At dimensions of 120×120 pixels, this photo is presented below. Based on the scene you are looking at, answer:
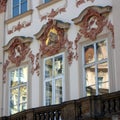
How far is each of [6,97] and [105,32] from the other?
5197 mm

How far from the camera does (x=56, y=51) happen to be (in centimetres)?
1689

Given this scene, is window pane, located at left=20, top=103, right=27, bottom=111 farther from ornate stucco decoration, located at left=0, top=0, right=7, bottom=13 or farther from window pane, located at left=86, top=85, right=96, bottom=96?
ornate stucco decoration, located at left=0, top=0, right=7, bottom=13

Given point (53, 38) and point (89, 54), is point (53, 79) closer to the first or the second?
point (53, 38)

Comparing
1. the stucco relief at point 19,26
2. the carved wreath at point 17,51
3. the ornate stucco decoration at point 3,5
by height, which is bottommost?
the carved wreath at point 17,51

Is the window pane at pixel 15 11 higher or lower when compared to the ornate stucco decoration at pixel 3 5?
lower

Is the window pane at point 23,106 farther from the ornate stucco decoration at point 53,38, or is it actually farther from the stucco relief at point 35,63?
the ornate stucco decoration at point 53,38

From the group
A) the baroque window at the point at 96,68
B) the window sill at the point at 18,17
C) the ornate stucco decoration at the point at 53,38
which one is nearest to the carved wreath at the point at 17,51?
the ornate stucco decoration at the point at 53,38

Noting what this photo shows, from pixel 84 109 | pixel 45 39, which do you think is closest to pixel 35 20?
pixel 45 39

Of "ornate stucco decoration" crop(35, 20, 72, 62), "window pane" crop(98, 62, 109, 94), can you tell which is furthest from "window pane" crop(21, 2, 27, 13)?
"window pane" crop(98, 62, 109, 94)

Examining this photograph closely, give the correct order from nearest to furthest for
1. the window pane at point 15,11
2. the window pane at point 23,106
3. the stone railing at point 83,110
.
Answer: the stone railing at point 83,110 → the window pane at point 23,106 → the window pane at point 15,11

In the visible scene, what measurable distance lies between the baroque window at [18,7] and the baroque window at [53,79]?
9.11ft

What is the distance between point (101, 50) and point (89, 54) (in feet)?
1.67

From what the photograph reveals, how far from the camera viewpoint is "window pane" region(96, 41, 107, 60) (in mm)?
15484

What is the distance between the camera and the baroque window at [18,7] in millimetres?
19016
